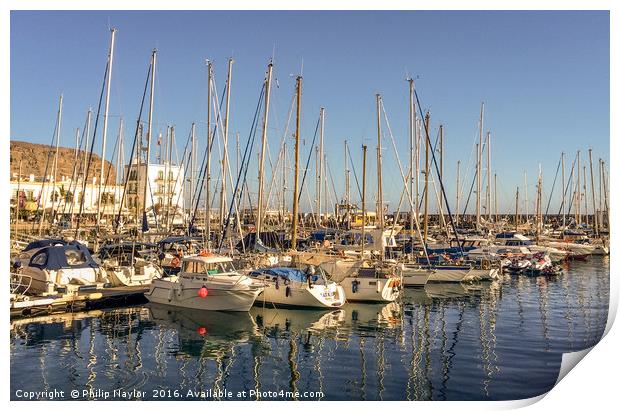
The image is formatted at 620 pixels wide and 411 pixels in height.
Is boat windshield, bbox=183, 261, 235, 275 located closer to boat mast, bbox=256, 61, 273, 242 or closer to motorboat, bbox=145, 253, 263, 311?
motorboat, bbox=145, 253, 263, 311

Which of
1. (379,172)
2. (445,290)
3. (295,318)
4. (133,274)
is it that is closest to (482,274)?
(445,290)

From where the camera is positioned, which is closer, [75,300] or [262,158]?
[75,300]

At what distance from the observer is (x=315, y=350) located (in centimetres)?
1355

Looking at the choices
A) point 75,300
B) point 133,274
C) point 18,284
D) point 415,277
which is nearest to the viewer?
point 18,284

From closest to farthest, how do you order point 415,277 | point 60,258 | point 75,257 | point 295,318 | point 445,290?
point 295,318 → point 60,258 → point 75,257 → point 445,290 → point 415,277

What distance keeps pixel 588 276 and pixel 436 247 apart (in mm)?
8035

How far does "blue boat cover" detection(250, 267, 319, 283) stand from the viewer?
19453 mm

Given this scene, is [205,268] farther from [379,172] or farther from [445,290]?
[445,290]

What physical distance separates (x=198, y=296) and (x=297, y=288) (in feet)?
10.9

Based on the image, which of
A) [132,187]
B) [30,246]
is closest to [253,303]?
[30,246]

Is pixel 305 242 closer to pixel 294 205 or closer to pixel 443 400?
pixel 294 205

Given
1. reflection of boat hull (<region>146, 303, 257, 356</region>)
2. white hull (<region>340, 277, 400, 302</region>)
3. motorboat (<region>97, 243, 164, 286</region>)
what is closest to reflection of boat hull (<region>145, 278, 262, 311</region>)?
reflection of boat hull (<region>146, 303, 257, 356</region>)

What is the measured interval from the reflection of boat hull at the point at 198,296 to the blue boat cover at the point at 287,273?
1370 millimetres

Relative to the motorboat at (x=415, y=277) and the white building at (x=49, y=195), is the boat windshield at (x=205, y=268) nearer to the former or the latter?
the motorboat at (x=415, y=277)
